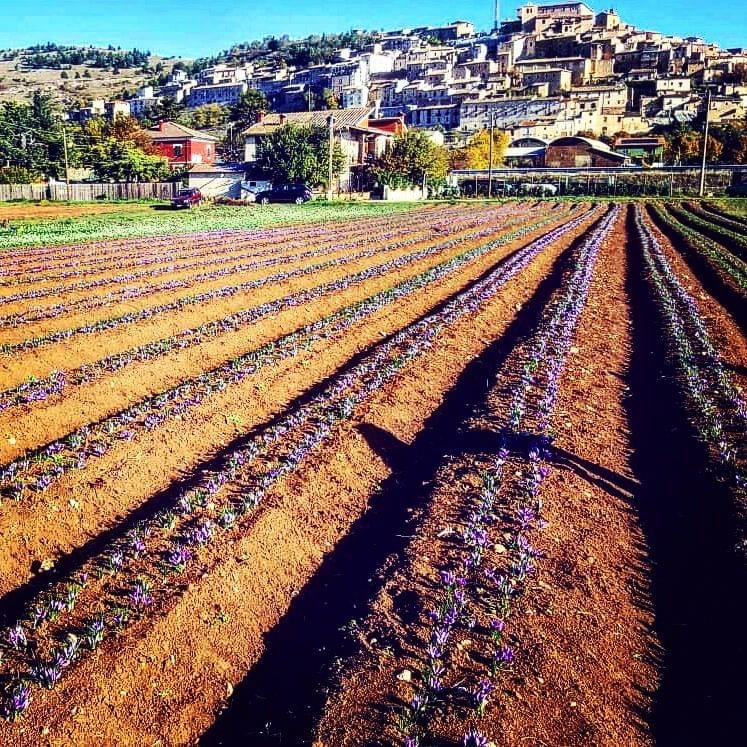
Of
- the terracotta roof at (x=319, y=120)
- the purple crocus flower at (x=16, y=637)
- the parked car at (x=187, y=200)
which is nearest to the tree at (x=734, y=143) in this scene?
the terracotta roof at (x=319, y=120)

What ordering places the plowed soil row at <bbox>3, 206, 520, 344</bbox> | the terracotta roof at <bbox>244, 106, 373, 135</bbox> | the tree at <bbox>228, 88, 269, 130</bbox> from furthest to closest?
the tree at <bbox>228, 88, 269, 130</bbox> → the terracotta roof at <bbox>244, 106, 373, 135</bbox> → the plowed soil row at <bbox>3, 206, 520, 344</bbox>

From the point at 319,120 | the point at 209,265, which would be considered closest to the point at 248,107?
the point at 319,120

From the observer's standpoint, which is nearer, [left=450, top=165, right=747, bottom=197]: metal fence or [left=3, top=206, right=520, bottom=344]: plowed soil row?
[left=3, top=206, right=520, bottom=344]: plowed soil row

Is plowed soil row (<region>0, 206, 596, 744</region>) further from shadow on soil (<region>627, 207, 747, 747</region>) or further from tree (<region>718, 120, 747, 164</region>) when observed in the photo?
tree (<region>718, 120, 747, 164</region>)

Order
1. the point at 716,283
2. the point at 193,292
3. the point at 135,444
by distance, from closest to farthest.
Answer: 1. the point at 135,444
2. the point at 193,292
3. the point at 716,283

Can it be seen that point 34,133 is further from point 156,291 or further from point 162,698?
point 162,698

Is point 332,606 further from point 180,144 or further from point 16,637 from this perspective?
point 180,144

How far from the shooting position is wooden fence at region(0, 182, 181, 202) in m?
64.0

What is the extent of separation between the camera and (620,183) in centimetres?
7606

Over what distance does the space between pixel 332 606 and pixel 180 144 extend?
292 ft

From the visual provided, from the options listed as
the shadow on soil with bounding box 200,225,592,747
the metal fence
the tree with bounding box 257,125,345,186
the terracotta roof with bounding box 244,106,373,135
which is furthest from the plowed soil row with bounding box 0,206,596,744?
the terracotta roof with bounding box 244,106,373,135

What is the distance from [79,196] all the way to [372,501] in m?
68.3

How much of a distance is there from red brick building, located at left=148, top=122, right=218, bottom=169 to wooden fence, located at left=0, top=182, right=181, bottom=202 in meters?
15.6

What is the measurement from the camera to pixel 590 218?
4288cm
